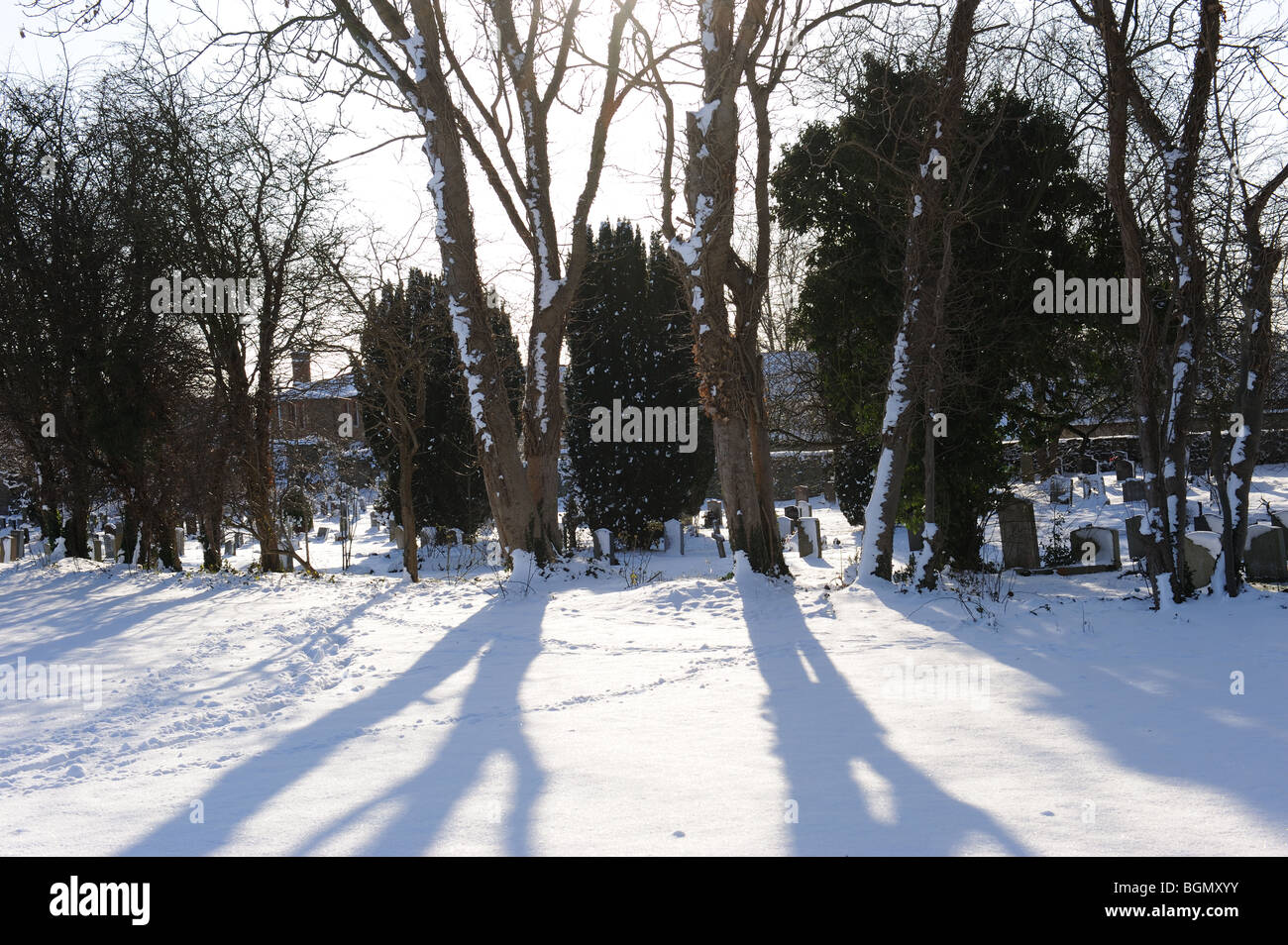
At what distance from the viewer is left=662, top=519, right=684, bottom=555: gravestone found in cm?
2325

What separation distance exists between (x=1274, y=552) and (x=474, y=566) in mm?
16358

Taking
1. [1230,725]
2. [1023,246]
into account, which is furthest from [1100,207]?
[1230,725]

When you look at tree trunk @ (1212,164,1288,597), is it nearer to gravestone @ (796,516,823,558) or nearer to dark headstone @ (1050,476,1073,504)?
gravestone @ (796,516,823,558)

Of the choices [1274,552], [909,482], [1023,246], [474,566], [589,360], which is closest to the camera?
[1274,552]

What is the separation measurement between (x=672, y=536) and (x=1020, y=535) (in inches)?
416

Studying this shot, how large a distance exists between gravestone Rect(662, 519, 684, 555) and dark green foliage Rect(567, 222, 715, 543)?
807 mm

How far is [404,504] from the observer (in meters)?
17.9

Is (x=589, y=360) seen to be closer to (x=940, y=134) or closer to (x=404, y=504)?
(x=404, y=504)

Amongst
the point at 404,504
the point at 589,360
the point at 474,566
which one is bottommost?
the point at 474,566
